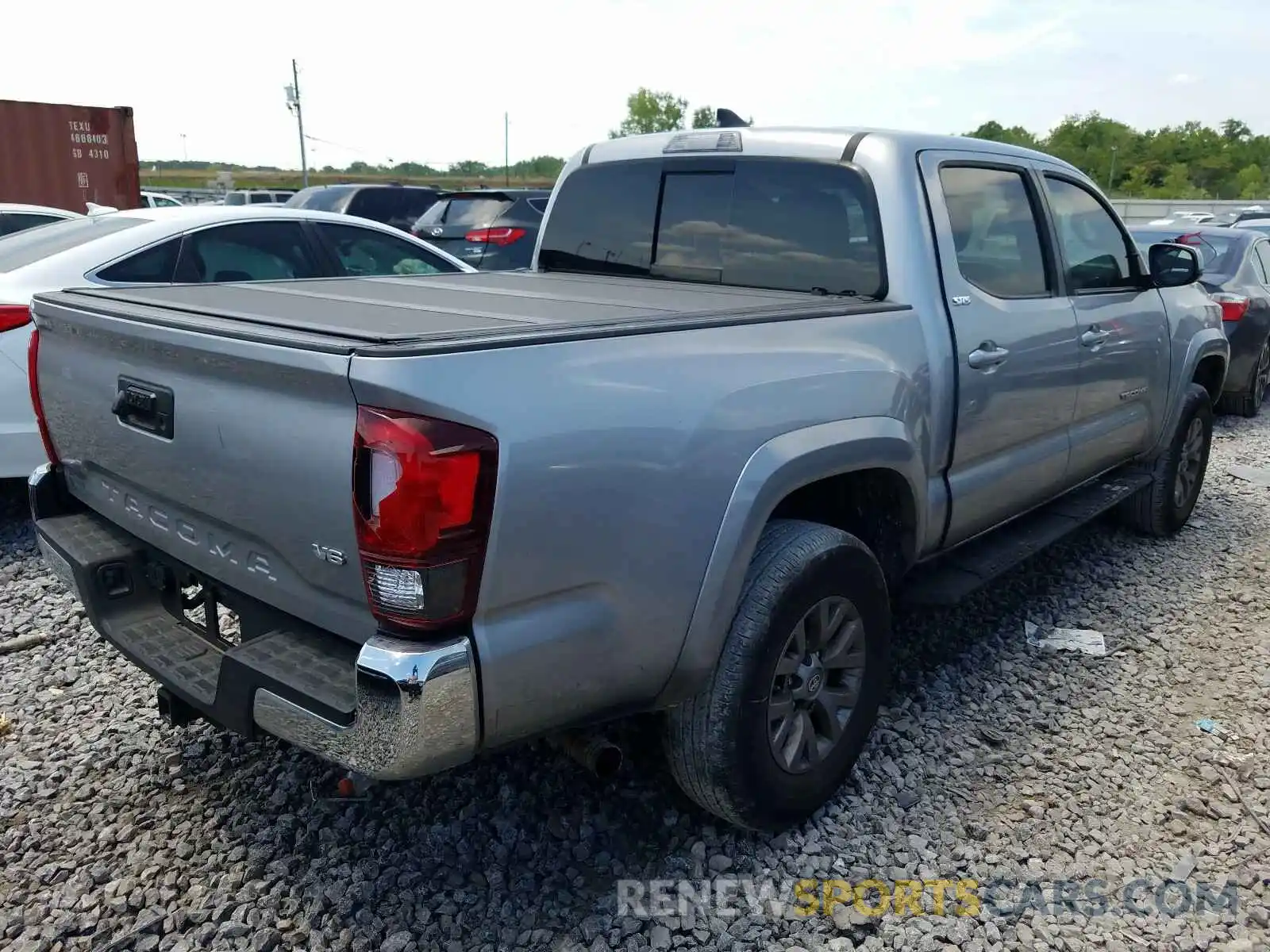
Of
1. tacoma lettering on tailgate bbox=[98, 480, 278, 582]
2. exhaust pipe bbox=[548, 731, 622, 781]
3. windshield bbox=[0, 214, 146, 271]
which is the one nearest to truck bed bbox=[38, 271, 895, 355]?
tacoma lettering on tailgate bbox=[98, 480, 278, 582]

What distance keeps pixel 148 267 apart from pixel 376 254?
1353 millimetres

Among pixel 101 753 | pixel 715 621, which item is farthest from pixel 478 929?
pixel 101 753

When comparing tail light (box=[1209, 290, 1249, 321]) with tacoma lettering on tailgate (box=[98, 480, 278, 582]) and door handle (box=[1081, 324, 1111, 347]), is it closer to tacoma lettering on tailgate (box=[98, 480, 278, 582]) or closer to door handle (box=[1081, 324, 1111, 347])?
door handle (box=[1081, 324, 1111, 347])

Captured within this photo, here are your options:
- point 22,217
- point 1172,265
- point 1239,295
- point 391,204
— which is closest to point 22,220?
point 22,217

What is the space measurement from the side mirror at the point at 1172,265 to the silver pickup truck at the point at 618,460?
643 millimetres

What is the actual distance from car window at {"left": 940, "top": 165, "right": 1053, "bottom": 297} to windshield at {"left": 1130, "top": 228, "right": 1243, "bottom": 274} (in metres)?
5.48

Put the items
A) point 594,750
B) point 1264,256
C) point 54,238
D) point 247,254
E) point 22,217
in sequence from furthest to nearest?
1. point 1264,256
2. point 22,217
3. point 247,254
4. point 54,238
5. point 594,750

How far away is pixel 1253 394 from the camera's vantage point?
348 inches

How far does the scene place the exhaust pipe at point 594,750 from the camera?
2.40 metres

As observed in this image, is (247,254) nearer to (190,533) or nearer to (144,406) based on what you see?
(144,406)

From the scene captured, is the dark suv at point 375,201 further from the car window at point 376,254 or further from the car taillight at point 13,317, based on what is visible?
the car taillight at point 13,317

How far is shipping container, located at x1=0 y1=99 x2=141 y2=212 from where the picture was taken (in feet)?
41.9

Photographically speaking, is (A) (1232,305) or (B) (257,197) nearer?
(A) (1232,305)

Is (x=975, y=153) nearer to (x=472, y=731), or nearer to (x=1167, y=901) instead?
(x=1167, y=901)
